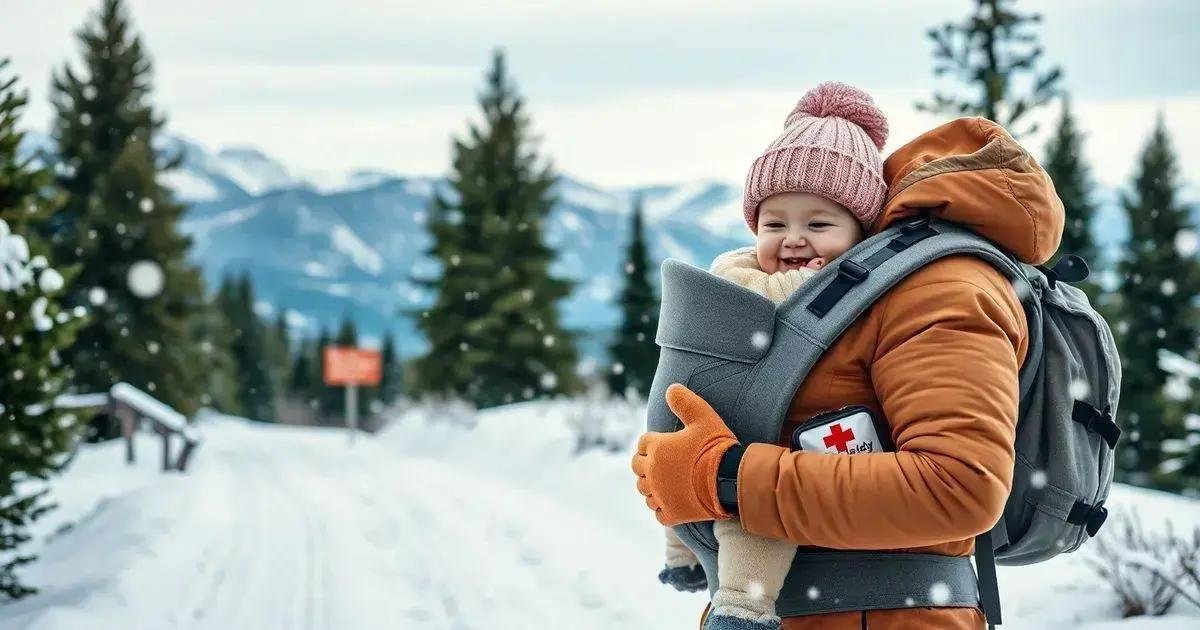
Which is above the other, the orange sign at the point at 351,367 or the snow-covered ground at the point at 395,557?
the snow-covered ground at the point at 395,557

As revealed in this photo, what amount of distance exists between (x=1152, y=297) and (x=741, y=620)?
101 feet

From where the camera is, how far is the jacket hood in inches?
69.4

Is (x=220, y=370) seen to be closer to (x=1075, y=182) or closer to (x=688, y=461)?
(x=1075, y=182)

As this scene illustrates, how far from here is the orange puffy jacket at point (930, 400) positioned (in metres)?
1.55

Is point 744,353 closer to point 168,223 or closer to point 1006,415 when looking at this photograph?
point 1006,415

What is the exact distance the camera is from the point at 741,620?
5.88 ft

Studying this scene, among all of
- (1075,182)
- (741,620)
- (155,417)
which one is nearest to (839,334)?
(741,620)

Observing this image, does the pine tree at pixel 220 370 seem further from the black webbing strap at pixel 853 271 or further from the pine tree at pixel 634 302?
the black webbing strap at pixel 853 271

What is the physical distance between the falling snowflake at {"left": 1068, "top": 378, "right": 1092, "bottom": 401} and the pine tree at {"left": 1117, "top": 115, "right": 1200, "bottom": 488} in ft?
86.5

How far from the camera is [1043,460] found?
1.83 metres

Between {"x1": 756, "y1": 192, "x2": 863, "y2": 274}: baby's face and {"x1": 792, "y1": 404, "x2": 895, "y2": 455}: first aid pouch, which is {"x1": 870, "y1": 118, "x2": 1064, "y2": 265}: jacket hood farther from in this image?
{"x1": 792, "y1": 404, "x2": 895, "y2": 455}: first aid pouch

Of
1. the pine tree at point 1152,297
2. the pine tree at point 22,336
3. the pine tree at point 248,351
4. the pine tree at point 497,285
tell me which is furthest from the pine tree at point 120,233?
the pine tree at point 248,351

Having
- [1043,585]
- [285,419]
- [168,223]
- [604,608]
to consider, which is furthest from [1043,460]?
[285,419]

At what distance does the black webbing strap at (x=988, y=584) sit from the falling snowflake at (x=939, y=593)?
10 cm
